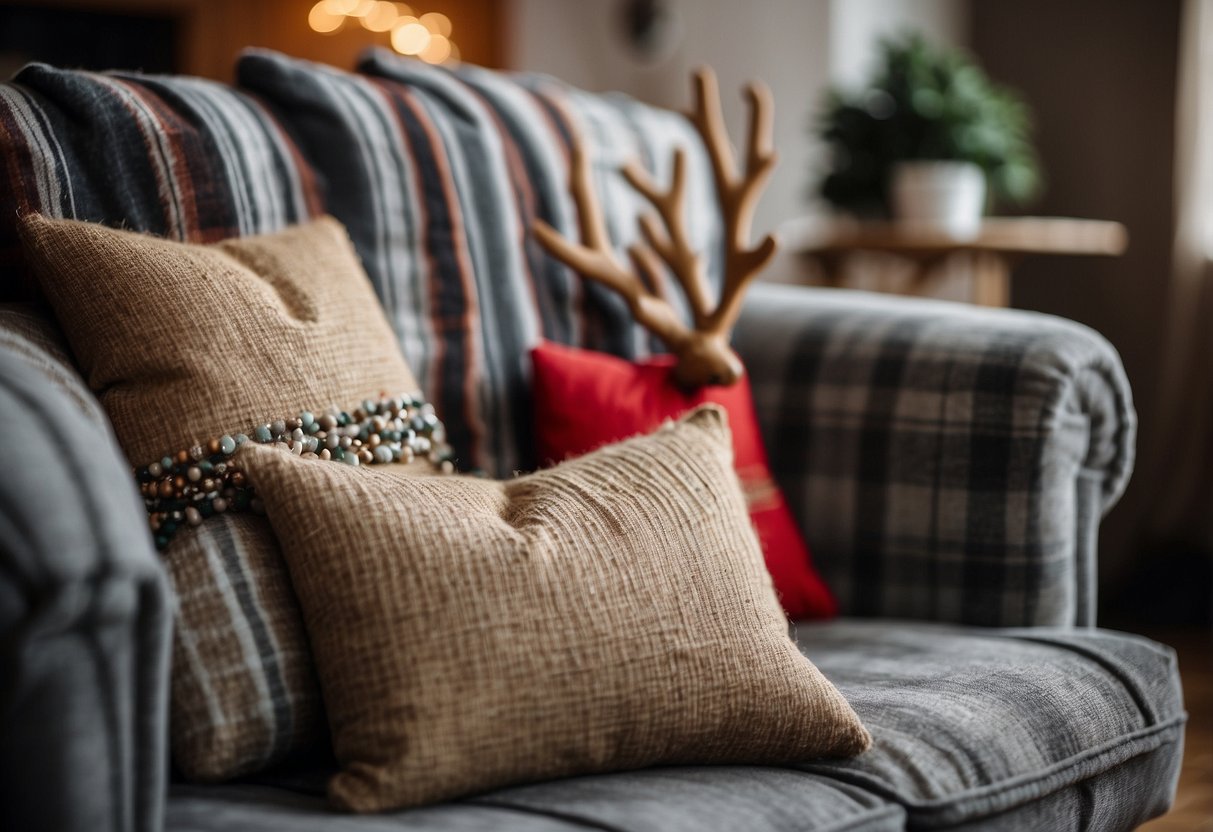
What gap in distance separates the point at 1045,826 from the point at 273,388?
688mm

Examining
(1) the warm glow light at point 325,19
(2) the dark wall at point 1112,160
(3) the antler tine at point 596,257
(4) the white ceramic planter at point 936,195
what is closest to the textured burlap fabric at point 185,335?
(3) the antler tine at point 596,257

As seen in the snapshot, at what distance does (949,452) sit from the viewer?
1367 mm

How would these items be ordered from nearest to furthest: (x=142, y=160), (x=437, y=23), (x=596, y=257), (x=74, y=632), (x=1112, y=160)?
(x=74, y=632), (x=142, y=160), (x=596, y=257), (x=1112, y=160), (x=437, y=23)

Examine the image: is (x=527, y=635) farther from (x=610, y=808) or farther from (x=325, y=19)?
(x=325, y=19)

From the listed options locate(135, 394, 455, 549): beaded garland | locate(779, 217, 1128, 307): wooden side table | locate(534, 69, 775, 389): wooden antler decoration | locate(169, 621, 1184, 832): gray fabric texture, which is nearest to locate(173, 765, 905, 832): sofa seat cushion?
locate(169, 621, 1184, 832): gray fabric texture

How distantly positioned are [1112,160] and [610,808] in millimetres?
2557

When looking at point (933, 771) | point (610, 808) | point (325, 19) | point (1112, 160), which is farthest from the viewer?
point (325, 19)

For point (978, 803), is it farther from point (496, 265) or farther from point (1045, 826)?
point (496, 265)

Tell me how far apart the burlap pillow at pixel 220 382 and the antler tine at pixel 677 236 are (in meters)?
0.50

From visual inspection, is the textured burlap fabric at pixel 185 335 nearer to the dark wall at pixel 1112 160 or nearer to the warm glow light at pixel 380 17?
the dark wall at pixel 1112 160

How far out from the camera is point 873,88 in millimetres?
2516

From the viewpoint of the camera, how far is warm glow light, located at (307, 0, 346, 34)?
334 cm

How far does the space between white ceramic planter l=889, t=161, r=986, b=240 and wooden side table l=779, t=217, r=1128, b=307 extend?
0.03m

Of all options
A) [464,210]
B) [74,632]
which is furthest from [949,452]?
[74,632]
